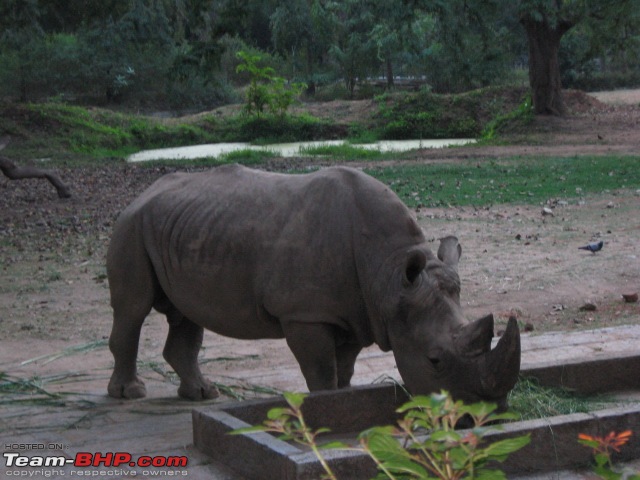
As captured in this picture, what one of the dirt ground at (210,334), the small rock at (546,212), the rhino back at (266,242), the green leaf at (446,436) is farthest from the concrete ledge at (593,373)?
the small rock at (546,212)

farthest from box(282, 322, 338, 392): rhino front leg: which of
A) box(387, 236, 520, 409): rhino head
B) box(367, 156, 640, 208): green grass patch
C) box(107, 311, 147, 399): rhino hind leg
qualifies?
box(367, 156, 640, 208): green grass patch

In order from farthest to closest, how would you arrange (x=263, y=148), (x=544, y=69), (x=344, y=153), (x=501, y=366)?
(x=544, y=69)
(x=263, y=148)
(x=344, y=153)
(x=501, y=366)

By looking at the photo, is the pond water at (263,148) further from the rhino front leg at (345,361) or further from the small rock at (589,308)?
the rhino front leg at (345,361)

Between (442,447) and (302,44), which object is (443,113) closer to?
(302,44)

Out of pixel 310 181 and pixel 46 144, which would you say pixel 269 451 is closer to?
pixel 310 181

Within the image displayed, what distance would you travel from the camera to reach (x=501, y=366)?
4.43m

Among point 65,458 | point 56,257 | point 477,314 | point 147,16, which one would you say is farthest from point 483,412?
point 147,16

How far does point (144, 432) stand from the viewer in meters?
5.40

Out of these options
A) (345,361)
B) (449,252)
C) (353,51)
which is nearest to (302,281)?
(345,361)

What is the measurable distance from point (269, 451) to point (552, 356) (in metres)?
3.13

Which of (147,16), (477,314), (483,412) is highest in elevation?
(147,16)

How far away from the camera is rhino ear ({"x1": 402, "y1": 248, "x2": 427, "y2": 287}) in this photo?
4852 millimetres

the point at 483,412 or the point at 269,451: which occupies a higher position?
the point at 483,412

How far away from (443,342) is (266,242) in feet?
4.05
